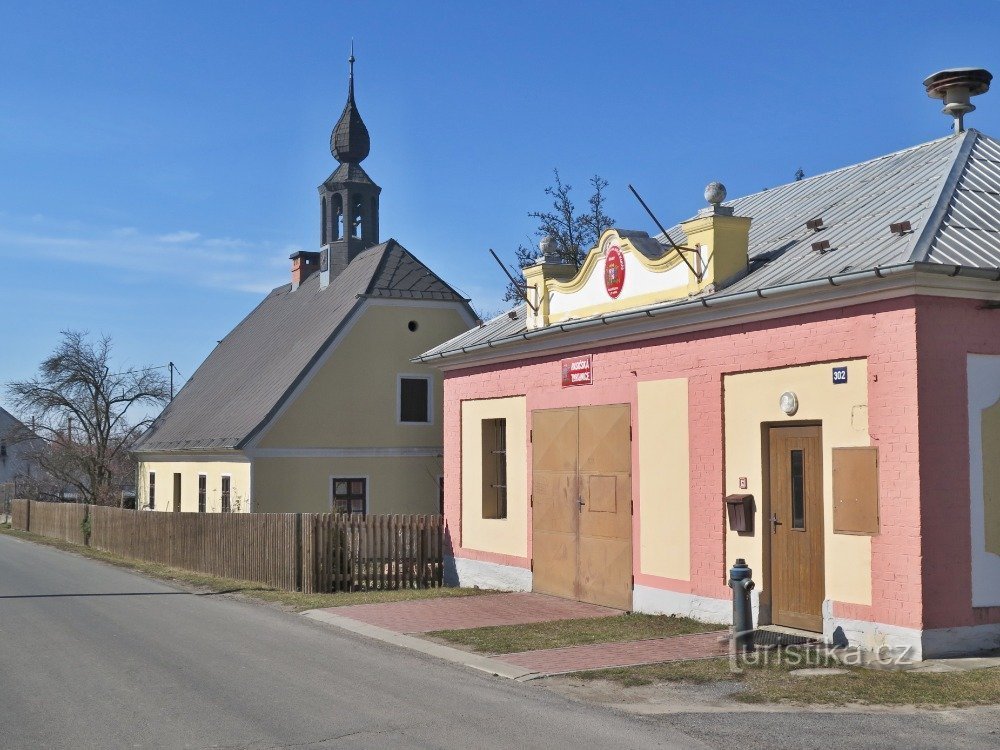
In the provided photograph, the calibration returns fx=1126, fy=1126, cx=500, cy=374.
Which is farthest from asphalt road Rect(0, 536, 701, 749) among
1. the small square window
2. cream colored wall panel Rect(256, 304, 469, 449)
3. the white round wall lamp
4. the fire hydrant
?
the small square window

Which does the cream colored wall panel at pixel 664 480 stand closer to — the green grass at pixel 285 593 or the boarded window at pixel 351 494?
the green grass at pixel 285 593

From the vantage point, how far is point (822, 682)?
964cm

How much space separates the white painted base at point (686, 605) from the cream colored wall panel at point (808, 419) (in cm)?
51

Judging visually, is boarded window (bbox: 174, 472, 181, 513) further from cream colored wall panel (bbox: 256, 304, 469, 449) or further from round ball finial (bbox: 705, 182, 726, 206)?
round ball finial (bbox: 705, 182, 726, 206)

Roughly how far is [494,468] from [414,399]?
12.4m

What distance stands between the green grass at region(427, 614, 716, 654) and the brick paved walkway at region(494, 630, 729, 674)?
0.30 meters

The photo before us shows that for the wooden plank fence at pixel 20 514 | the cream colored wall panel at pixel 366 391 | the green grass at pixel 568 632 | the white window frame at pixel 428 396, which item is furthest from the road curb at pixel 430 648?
the wooden plank fence at pixel 20 514

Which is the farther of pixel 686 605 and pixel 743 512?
pixel 686 605

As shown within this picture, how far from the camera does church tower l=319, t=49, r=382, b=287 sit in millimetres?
35250

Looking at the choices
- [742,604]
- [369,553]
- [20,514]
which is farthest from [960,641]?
[20,514]

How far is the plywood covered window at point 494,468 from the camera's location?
18.7m

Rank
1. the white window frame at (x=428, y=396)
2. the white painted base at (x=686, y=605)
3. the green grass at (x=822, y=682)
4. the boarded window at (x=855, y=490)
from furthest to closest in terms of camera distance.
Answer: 1. the white window frame at (x=428, y=396)
2. the white painted base at (x=686, y=605)
3. the boarded window at (x=855, y=490)
4. the green grass at (x=822, y=682)

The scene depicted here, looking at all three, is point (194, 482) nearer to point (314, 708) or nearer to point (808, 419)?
point (808, 419)

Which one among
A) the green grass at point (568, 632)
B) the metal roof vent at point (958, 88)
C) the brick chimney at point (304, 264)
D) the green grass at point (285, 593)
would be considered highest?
the brick chimney at point (304, 264)
